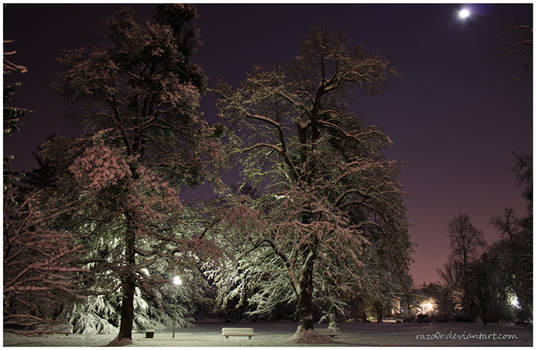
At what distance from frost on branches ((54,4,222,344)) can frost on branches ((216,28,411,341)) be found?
2112 mm

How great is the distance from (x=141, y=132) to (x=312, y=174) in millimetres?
6095

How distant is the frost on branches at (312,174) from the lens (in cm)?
1480

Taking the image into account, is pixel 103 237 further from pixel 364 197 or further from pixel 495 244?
pixel 495 244

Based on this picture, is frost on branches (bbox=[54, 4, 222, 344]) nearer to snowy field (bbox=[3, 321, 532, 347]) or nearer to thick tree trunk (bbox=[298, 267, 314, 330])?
snowy field (bbox=[3, 321, 532, 347])

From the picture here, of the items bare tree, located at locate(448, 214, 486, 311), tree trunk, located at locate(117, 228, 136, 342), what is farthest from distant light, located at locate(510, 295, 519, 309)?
tree trunk, located at locate(117, 228, 136, 342)

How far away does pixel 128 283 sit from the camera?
13.3 meters

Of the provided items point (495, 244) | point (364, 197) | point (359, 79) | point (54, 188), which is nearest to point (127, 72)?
point (54, 188)

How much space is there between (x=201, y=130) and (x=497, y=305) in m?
29.7

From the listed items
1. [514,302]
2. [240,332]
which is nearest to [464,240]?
[514,302]

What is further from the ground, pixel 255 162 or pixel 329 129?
pixel 329 129

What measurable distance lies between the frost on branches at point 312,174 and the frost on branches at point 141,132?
2.11 m

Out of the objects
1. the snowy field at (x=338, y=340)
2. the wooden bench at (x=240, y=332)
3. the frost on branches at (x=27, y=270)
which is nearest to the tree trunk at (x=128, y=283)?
the snowy field at (x=338, y=340)

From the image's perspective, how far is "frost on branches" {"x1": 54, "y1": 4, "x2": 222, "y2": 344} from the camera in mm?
12547

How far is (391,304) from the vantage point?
16906mm
